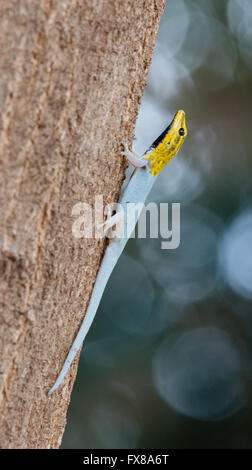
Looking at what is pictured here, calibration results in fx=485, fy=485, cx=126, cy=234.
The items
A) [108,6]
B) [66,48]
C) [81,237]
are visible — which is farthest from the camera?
[81,237]

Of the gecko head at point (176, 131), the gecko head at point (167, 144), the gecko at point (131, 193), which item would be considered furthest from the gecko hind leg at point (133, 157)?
the gecko head at point (176, 131)

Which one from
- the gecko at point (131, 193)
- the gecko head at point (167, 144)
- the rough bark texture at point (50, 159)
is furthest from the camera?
the gecko head at point (167, 144)

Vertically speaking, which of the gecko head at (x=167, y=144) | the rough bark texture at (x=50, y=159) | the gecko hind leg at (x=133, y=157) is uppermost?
the gecko head at (x=167, y=144)

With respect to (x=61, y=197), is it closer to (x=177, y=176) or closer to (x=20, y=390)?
(x=20, y=390)

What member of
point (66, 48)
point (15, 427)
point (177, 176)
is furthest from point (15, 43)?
point (177, 176)

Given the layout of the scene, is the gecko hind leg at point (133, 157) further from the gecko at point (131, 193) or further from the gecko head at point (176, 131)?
the gecko head at point (176, 131)

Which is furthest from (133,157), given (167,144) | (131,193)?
(167,144)
